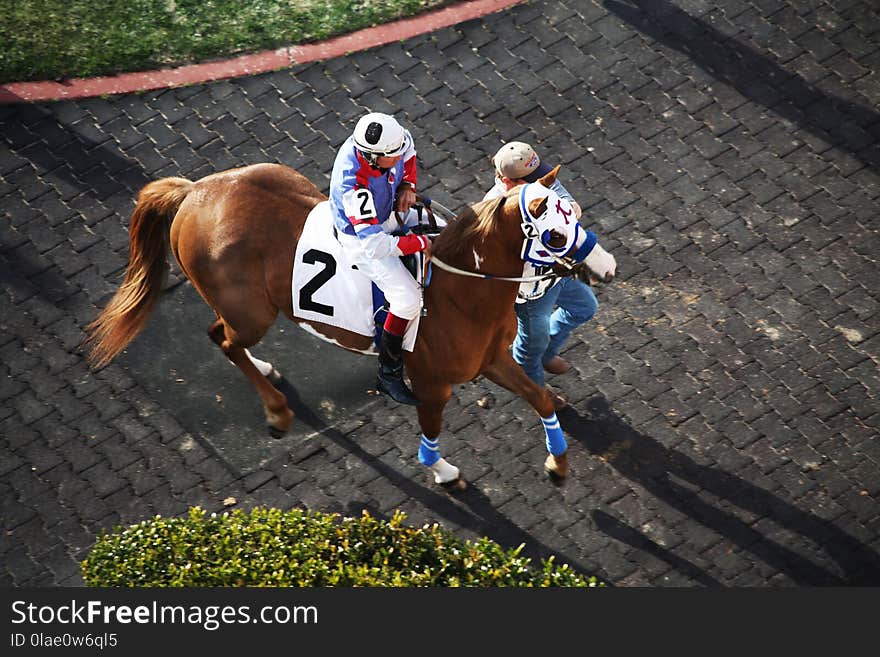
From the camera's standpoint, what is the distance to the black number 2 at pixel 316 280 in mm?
7613

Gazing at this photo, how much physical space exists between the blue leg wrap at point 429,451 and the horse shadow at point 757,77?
16.4 ft

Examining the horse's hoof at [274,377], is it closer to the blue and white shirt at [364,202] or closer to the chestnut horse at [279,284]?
the chestnut horse at [279,284]

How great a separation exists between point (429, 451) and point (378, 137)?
255cm

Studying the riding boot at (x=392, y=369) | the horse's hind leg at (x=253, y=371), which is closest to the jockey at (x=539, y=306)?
the riding boot at (x=392, y=369)

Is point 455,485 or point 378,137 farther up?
point 378,137

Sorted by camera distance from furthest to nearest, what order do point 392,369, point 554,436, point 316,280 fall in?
point 554,436 < point 392,369 < point 316,280

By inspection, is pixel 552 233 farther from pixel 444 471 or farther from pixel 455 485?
pixel 455 485

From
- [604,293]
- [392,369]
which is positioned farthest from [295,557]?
[604,293]

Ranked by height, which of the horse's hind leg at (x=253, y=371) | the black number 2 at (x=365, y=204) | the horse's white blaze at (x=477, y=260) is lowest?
the horse's hind leg at (x=253, y=371)

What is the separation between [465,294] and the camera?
7254mm

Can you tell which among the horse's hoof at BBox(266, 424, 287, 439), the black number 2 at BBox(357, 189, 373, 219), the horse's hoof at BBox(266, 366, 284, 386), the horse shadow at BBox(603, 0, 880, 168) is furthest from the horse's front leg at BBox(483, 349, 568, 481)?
the horse shadow at BBox(603, 0, 880, 168)

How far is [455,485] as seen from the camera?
333 inches

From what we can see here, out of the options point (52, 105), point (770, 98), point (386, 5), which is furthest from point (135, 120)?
point (770, 98)

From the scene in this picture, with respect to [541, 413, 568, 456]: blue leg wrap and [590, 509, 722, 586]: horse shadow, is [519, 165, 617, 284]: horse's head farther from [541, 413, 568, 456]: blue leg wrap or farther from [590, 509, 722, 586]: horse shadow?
[590, 509, 722, 586]: horse shadow
